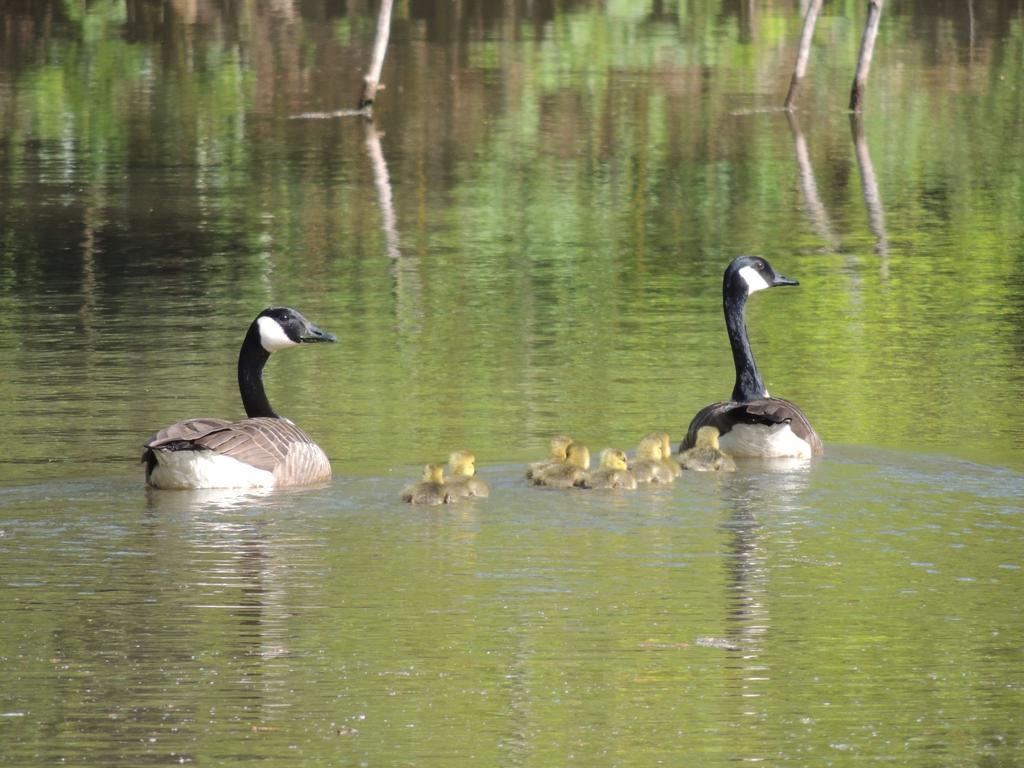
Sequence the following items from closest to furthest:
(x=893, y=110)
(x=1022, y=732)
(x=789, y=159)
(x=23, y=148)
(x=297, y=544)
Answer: (x=1022, y=732) < (x=297, y=544) < (x=789, y=159) < (x=23, y=148) < (x=893, y=110)

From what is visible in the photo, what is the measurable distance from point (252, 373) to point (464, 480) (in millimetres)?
2522

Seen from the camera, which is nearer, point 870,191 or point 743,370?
point 743,370

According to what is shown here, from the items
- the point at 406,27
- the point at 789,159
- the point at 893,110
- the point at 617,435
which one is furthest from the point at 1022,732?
the point at 406,27

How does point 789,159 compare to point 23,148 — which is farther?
point 23,148

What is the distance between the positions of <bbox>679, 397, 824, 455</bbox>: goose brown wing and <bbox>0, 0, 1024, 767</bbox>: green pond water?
0.29 meters

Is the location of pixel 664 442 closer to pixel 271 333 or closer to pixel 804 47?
pixel 271 333

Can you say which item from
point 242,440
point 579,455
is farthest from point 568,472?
point 242,440

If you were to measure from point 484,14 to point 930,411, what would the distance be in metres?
47.1

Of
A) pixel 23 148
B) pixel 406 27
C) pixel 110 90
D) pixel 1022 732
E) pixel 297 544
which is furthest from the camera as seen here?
pixel 406 27

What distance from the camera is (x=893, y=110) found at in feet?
139

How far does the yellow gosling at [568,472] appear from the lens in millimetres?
13148

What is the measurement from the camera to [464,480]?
1275 centimetres

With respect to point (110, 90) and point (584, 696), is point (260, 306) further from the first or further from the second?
point (110, 90)

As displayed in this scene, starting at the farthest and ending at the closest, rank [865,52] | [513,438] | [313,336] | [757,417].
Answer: [865,52]
[513,438]
[313,336]
[757,417]
